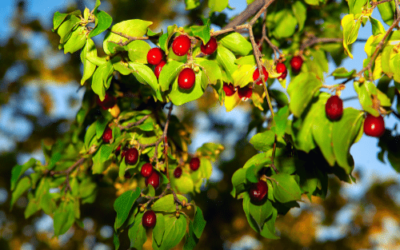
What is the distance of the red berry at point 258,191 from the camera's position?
1.00 metres

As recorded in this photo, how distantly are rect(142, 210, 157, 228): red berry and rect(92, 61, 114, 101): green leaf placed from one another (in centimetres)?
46

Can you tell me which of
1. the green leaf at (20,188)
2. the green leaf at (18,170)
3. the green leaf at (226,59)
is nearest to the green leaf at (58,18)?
the green leaf at (226,59)

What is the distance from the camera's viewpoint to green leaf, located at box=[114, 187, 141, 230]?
1.08 meters

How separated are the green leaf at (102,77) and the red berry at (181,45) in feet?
0.78

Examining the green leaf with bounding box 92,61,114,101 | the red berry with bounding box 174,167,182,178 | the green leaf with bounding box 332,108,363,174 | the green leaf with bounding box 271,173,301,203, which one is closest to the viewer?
the green leaf with bounding box 332,108,363,174

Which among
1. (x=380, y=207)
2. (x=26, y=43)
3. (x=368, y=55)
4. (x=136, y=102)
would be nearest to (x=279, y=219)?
(x=380, y=207)

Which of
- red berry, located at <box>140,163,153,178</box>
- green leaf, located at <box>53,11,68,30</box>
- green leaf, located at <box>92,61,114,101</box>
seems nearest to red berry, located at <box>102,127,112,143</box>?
red berry, located at <box>140,163,153,178</box>

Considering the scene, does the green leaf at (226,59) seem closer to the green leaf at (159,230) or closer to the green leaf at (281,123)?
the green leaf at (281,123)

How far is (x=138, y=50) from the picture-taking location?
3.57 ft

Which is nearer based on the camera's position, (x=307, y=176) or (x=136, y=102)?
(x=307, y=176)

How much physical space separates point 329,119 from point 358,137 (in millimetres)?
115

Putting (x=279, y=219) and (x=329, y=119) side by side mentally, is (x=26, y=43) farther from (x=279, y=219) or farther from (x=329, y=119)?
(x=329, y=119)

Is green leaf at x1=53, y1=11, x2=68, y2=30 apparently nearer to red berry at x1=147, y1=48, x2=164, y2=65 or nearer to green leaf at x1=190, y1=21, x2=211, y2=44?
red berry at x1=147, y1=48, x2=164, y2=65

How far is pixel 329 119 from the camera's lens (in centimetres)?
79
